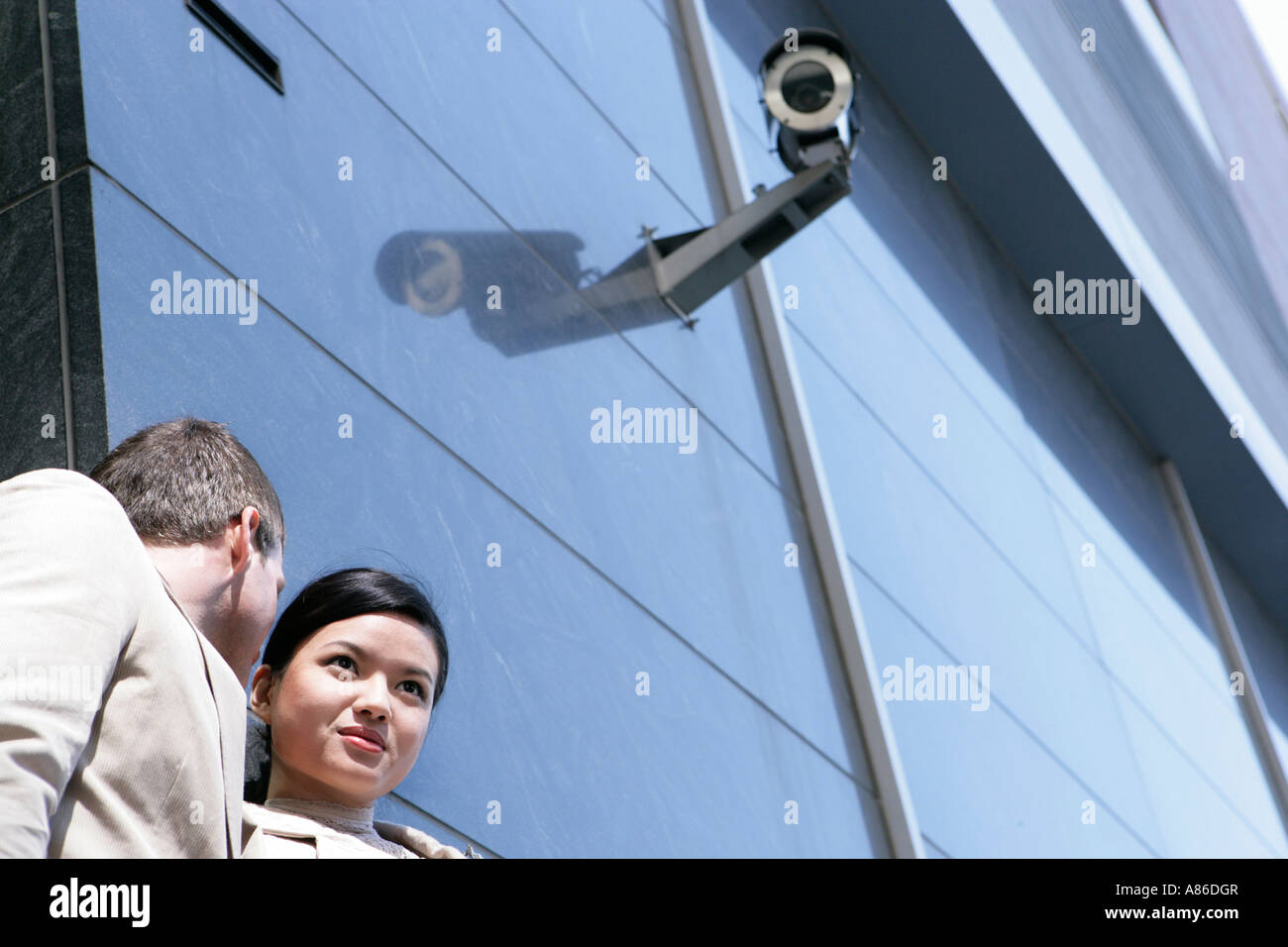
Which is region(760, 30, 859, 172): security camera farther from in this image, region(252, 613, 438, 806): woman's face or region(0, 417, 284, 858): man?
region(0, 417, 284, 858): man

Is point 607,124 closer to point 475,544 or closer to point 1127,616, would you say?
point 475,544

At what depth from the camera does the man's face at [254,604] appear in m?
2.22

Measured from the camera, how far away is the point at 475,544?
3.93 metres

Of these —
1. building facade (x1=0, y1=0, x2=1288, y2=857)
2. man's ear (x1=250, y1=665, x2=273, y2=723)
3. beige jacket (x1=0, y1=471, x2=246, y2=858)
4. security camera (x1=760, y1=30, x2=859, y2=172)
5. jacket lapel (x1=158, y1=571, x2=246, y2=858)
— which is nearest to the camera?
beige jacket (x1=0, y1=471, x2=246, y2=858)

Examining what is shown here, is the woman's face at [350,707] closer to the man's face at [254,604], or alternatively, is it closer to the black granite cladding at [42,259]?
the man's face at [254,604]

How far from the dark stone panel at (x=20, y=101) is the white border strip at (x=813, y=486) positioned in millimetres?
3784

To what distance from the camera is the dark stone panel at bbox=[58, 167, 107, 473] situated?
268 cm

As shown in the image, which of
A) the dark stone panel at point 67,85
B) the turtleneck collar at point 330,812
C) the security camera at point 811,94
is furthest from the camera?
the security camera at point 811,94

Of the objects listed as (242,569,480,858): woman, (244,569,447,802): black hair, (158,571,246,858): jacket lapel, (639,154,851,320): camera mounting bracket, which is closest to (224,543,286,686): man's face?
(158,571,246,858): jacket lapel

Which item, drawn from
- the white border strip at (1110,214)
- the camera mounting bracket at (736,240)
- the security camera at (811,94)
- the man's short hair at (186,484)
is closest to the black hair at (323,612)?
the man's short hair at (186,484)

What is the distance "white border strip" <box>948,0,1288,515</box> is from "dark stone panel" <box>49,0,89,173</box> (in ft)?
23.8

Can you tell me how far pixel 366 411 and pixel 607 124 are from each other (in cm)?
254

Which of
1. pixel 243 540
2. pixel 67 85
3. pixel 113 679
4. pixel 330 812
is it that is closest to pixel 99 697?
pixel 113 679
